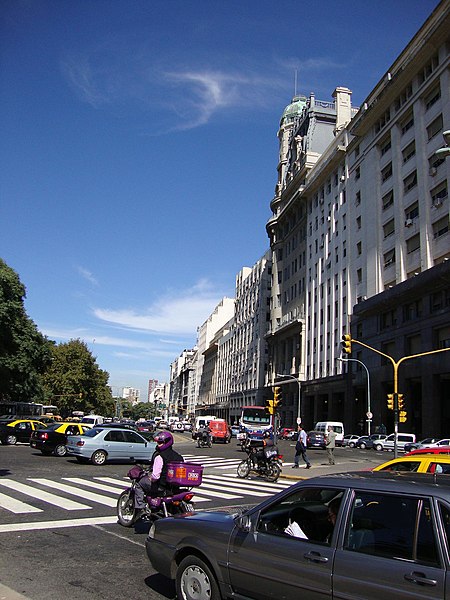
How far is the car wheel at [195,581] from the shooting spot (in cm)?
474

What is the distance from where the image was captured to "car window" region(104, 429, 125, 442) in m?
20.8

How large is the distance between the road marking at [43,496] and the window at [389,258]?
139 feet

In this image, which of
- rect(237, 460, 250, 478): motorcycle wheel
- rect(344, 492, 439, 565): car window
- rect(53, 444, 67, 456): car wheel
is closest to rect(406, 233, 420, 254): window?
rect(237, 460, 250, 478): motorcycle wheel

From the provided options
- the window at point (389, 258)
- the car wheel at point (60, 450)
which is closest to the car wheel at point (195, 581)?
the car wheel at point (60, 450)

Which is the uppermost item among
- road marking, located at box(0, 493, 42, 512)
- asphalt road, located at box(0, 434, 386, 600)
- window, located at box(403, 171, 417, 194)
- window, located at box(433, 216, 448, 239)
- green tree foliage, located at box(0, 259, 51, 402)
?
window, located at box(403, 171, 417, 194)

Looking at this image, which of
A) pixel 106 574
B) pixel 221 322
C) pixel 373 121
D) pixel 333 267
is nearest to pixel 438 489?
pixel 106 574

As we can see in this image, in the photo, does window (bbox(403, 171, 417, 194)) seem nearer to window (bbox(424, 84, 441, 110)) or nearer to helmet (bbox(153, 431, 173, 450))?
window (bbox(424, 84, 441, 110))

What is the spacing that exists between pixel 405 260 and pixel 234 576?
45.8 m

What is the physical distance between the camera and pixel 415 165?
4609cm

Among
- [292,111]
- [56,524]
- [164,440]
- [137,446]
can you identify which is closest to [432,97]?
[137,446]

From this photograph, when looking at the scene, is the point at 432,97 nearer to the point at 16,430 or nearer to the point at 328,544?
the point at 16,430

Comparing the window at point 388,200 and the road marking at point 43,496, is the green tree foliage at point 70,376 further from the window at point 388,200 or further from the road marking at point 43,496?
the road marking at point 43,496

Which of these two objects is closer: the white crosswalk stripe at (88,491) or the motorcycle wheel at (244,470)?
the white crosswalk stripe at (88,491)

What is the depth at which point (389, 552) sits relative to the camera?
149 inches
